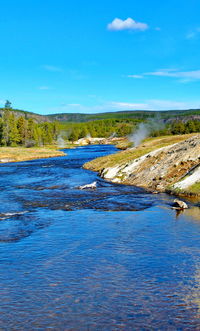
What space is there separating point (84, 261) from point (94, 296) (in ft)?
11.2

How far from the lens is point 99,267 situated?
14.6 meters

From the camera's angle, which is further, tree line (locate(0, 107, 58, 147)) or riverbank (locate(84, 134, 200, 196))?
tree line (locate(0, 107, 58, 147))

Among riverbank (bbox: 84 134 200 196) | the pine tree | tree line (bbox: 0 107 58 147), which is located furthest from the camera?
the pine tree

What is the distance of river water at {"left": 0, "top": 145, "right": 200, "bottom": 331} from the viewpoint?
35.1 feet

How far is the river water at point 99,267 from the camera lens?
1070 centimetres

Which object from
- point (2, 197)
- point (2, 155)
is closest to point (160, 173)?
point (2, 197)

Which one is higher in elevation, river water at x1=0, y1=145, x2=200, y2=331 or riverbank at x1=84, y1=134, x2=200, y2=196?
riverbank at x1=84, y1=134, x2=200, y2=196

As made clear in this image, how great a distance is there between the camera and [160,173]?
38094 millimetres

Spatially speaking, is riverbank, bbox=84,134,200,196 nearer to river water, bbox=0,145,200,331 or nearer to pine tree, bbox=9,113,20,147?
river water, bbox=0,145,200,331

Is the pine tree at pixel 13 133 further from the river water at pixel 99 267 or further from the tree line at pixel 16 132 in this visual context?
the river water at pixel 99 267

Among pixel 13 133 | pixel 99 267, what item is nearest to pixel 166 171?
pixel 99 267

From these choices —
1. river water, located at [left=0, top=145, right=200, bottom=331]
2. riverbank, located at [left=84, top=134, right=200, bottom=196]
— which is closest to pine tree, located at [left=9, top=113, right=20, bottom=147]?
riverbank, located at [left=84, top=134, right=200, bottom=196]

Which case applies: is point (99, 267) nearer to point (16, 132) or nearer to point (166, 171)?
point (166, 171)

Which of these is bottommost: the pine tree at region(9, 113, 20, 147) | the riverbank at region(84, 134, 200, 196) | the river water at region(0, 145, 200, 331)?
the river water at region(0, 145, 200, 331)
